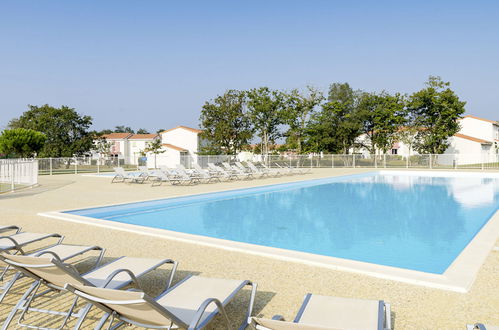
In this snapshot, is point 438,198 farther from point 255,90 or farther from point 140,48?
point 140,48

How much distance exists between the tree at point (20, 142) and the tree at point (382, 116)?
29.9 m

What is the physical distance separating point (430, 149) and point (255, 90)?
1693 centimetres

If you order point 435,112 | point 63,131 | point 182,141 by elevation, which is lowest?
point 182,141

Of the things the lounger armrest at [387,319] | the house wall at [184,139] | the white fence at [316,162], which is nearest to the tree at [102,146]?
the house wall at [184,139]

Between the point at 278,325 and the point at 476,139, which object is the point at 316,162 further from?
the point at 278,325

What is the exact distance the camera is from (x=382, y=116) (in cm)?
3503

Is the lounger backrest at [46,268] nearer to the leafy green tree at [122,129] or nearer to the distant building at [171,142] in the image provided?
the distant building at [171,142]

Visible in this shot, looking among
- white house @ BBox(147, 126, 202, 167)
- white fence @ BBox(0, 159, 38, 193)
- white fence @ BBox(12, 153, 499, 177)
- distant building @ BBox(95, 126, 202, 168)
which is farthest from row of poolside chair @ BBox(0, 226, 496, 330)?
white house @ BBox(147, 126, 202, 167)

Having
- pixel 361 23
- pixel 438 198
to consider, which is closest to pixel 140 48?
pixel 361 23

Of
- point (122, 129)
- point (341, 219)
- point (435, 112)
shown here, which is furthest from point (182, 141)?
point (122, 129)

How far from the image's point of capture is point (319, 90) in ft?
119

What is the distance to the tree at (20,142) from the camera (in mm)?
33500

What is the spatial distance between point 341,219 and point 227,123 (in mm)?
26753

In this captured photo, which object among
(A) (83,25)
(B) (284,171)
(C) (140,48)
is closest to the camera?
(B) (284,171)
